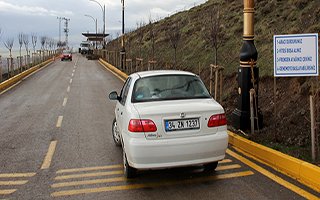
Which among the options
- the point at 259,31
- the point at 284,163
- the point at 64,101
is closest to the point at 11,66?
the point at 64,101

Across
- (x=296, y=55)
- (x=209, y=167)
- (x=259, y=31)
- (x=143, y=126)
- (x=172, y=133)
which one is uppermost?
(x=259, y=31)

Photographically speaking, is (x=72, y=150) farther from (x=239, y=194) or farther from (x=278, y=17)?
(x=278, y=17)

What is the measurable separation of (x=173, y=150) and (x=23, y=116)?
8.33 meters

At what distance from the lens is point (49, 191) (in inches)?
207

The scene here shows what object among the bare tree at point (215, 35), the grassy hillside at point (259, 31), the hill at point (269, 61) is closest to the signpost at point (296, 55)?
the hill at point (269, 61)

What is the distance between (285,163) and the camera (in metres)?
5.97

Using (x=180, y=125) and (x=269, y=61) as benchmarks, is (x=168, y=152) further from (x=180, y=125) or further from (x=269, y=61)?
(x=269, y=61)

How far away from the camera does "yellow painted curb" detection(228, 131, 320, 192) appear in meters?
5.32

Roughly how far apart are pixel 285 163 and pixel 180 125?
2.09 meters

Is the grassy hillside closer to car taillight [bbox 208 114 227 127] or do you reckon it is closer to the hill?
the hill

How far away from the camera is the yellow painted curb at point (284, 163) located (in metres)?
5.32

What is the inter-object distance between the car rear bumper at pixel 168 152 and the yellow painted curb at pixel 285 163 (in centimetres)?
154

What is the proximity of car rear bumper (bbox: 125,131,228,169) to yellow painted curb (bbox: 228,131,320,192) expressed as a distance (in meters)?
1.54

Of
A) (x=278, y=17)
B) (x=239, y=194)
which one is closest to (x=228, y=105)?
(x=239, y=194)
